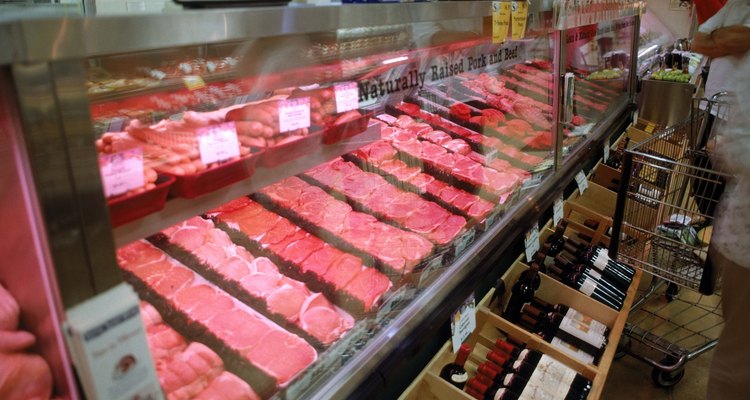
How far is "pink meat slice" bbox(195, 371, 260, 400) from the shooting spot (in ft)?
4.24

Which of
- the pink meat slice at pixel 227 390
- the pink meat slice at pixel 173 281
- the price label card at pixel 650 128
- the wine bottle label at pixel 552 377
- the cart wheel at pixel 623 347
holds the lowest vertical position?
the cart wheel at pixel 623 347

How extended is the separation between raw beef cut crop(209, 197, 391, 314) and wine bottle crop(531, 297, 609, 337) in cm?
102

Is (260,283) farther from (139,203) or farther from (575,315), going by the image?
(575,315)

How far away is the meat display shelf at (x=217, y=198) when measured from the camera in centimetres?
101

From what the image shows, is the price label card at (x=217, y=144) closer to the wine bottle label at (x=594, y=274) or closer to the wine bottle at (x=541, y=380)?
the wine bottle at (x=541, y=380)

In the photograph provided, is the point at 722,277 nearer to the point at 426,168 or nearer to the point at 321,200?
the point at 426,168

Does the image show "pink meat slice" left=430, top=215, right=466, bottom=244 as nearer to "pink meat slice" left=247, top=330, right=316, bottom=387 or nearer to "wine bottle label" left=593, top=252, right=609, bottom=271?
"pink meat slice" left=247, top=330, right=316, bottom=387

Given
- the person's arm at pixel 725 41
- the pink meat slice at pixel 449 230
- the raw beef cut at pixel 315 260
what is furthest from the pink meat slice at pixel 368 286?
the person's arm at pixel 725 41

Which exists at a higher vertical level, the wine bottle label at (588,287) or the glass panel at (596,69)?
the glass panel at (596,69)

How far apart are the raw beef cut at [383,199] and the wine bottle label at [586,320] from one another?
753mm

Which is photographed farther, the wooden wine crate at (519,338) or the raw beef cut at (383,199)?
the raw beef cut at (383,199)

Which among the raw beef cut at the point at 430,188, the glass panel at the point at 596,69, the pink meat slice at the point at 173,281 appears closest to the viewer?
the pink meat slice at the point at 173,281

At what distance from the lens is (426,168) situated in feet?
8.18

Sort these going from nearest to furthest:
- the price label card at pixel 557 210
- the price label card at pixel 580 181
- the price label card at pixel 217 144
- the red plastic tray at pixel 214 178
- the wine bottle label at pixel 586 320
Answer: the red plastic tray at pixel 214 178
the price label card at pixel 217 144
the wine bottle label at pixel 586 320
the price label card at pixel 557 210
the price label card at pixel 580 181
